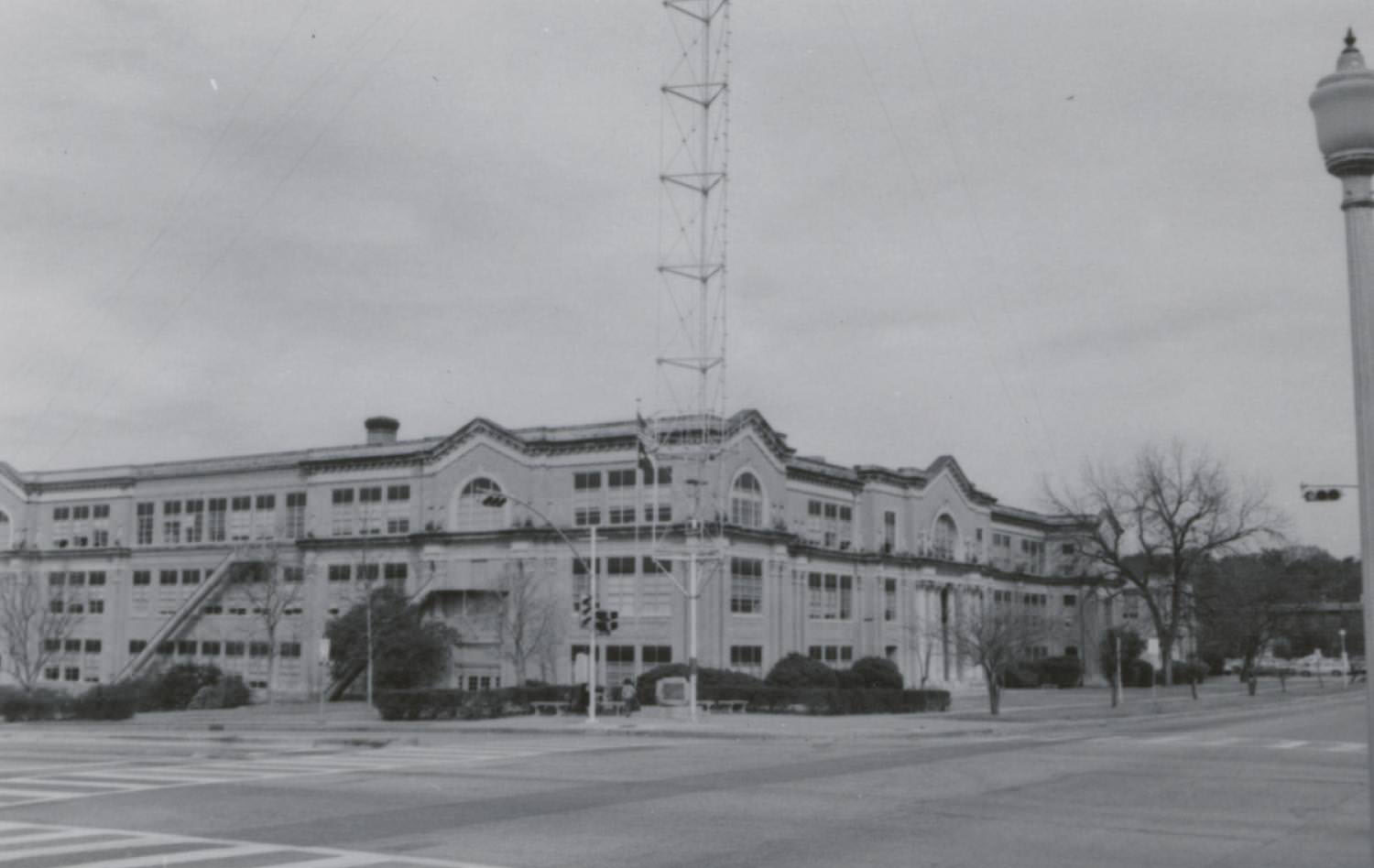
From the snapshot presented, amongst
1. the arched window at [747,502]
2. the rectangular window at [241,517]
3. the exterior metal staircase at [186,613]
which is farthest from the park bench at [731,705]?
the rectangular window at [241,517]

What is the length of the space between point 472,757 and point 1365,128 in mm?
23819

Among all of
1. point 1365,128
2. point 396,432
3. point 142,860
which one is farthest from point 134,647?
point 1365,128

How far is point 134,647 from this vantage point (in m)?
73.1

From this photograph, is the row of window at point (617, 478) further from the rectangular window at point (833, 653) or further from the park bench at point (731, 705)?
the rectangular window at point (833, 653)

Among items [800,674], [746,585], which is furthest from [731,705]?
[746,585]

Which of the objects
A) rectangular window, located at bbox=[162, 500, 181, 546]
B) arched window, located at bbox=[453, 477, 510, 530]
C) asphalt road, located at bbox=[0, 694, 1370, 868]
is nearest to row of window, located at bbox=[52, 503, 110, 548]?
rectangular window, located at bbox=[162, 500, 181, 546]

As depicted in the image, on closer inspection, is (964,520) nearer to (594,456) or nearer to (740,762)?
(594,456)

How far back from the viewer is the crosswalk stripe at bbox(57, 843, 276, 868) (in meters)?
13.6

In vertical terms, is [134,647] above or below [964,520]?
below

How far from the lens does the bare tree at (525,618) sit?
187ft

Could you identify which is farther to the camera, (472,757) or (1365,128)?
(472,757)

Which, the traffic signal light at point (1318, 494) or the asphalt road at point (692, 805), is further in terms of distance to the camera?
the traffic signal light at point (1318, 494)

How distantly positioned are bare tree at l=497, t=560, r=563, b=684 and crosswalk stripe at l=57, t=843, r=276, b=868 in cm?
4158

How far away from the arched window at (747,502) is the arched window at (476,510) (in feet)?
35.8
